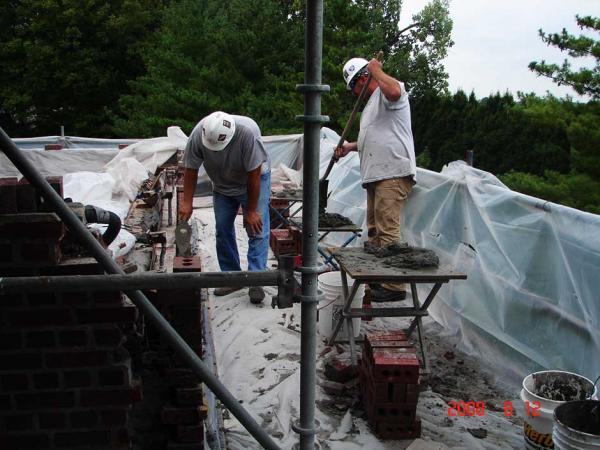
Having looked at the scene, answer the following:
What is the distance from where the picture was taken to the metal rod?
1.77 metres

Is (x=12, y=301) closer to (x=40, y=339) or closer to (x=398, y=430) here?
(x=40, y=339)

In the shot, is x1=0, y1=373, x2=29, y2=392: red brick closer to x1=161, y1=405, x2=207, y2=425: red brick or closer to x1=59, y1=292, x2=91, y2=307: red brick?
x1=59, y1=292, x2=91, y2=307: red brick

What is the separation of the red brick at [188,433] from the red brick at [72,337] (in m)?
0.60

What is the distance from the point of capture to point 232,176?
189 inches

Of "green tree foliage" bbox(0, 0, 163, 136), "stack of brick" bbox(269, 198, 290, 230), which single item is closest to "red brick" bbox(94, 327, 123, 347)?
"stack of brick" bbox(269, 198, 290, 230)

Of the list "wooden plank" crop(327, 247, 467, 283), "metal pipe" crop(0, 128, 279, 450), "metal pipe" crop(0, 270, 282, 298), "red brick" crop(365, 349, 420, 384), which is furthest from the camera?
"wooden plank" crop(327, 247, 467, 283)

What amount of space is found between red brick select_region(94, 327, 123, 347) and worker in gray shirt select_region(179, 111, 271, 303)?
7.90ft

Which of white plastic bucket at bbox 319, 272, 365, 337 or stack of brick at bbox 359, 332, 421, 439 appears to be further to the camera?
white plastic bucket at bbox 319, 272, 365, 337

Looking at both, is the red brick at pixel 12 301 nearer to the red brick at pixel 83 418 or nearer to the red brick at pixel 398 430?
the red brick at pixel 83 418

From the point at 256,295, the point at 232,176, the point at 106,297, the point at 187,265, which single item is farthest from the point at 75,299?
the point at 256,295

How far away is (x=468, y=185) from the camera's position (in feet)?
15.5

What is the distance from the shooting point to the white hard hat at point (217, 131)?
4.38 m

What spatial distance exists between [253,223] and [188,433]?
8.09 ft

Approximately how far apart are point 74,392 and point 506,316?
9.78 ft
